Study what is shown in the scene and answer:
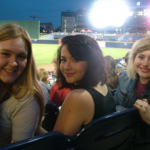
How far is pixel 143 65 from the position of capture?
5.51ft

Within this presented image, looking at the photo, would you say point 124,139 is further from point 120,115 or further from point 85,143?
point 85,143

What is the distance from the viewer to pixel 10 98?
111 cm

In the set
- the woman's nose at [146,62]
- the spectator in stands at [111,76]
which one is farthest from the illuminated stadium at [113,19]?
the woman's nose at [146,62]

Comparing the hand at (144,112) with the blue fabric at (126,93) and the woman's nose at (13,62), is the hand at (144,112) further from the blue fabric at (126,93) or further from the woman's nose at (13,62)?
the woman's nose at (13,62)

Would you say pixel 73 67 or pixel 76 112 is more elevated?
pixel 73 67

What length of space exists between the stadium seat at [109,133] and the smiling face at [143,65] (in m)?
0.67

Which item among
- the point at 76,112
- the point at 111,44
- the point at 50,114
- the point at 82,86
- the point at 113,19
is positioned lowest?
the point at 50,114

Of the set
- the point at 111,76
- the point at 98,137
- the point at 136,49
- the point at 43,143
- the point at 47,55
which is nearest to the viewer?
the point at 43,143

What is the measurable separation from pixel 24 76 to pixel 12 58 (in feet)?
0.58

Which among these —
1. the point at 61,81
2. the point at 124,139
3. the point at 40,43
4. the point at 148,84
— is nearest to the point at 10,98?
the point at 61,81

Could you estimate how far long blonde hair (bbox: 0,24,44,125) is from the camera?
107 centimetres

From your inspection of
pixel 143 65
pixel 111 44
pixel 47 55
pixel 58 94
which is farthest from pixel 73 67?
pixel 111 44

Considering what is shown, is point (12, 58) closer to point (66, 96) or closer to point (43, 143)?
point (66, 96)

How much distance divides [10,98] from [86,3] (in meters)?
123
